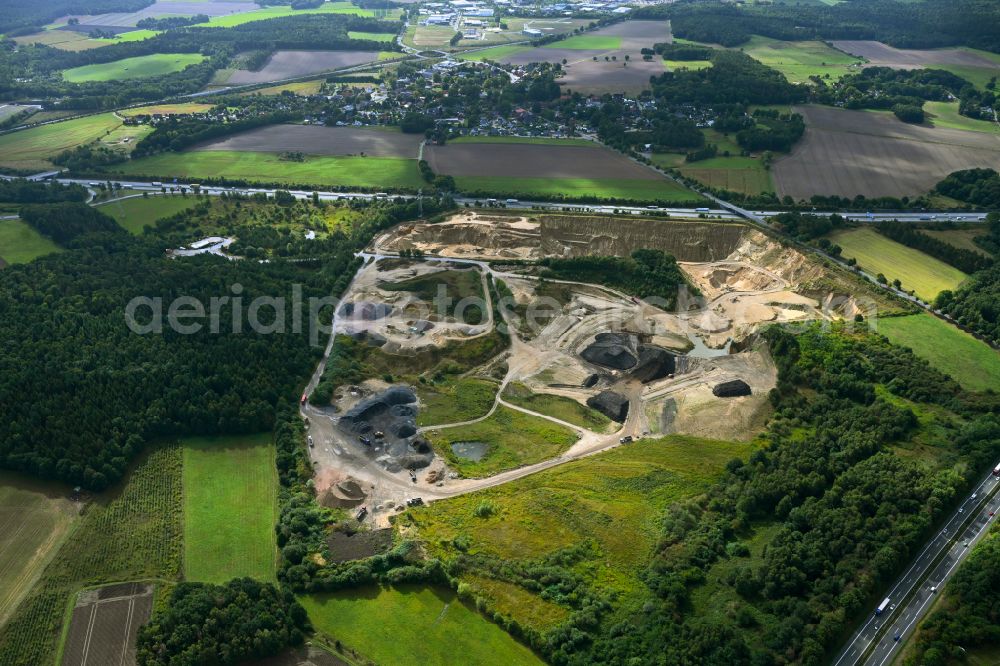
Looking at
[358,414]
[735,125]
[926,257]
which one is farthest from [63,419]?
[735,125]

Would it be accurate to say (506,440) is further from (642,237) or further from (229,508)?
(642,237)

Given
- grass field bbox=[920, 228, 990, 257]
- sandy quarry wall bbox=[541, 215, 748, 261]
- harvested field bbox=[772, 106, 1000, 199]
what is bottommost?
sandy quarry wall bbox=[541, 215, 748, 261]

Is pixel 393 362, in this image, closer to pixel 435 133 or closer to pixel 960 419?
pixel 960 419

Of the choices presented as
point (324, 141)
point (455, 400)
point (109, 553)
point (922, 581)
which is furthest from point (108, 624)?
point (324, 141)

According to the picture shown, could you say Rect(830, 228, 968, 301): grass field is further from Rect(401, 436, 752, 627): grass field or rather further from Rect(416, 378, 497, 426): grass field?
Rect(416, 378, 497, 426): grass field

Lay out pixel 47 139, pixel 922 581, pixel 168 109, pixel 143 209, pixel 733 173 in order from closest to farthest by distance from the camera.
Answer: pixel 922 581 < pixel 143 209 < pixel 733 173 < pixel 47 139 < pixel 168 109

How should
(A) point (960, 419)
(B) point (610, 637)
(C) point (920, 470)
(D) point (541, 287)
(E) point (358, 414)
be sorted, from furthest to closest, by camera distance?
(D) point (541, 287) < (E) point (358, 414) < (A) point (960, 419) < (C) point (920, 470) < (B) point (610, 637)

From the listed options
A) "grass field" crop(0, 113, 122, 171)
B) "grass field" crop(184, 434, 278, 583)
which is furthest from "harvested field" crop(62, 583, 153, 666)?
"grass field" crop(0, 113, 122, 171)
